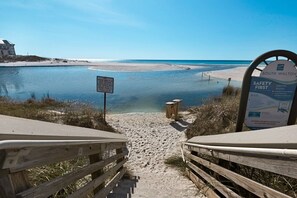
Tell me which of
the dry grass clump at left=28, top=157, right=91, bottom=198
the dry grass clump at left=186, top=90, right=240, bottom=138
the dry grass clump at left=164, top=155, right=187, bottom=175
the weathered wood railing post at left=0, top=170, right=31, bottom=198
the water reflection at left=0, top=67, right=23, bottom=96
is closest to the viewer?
the weathered wood railing post at left=0, top=170, right=31, bottom=198

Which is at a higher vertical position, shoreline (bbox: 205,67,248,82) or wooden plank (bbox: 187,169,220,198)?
shoreline (bbox: 205,67,248,82)

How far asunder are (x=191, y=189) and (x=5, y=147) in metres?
3.09

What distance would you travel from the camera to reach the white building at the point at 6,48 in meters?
97.2

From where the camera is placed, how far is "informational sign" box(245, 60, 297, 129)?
3.37m

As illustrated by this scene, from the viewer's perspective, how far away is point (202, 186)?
310cm

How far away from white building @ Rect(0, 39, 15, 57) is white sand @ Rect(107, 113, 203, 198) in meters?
113

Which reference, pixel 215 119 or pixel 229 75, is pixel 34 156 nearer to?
pixel 215 119

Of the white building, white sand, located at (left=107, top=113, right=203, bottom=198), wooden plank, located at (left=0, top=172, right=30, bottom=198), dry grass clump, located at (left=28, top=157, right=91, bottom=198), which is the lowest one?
white sand, located at (left=107, top=113, right=203, bottom=198)

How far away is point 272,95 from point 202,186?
1968mm

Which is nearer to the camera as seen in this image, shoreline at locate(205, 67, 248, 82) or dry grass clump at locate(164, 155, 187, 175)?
dry grass clump at locate(164, 155, 187, 175)

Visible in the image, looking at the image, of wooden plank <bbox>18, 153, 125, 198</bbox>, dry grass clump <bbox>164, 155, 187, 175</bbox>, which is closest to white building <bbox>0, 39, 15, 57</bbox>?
dry grass clump <bbox>164, 155, 187, 175</bbox>

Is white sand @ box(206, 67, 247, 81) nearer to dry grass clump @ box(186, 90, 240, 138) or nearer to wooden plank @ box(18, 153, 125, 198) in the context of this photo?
dry grass clump @ box(186, 90, 240, 138)

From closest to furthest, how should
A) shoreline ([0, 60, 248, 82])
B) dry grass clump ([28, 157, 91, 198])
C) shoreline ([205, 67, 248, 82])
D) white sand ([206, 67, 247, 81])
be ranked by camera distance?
dry grass clump ([28, 157, 91, 198]) < shoreline ([205, 67, 248, 82]) < white sand ([206, 67, 247, 81]) < shoreline ([0, 60, 248, 82])

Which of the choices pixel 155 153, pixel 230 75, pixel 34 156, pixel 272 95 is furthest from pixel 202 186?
pixel 230 75
